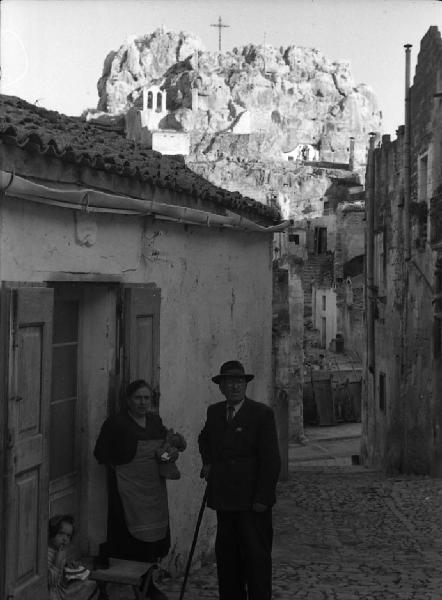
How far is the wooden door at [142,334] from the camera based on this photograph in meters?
5.69

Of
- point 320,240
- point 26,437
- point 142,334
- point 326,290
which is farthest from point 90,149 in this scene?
point 320,240

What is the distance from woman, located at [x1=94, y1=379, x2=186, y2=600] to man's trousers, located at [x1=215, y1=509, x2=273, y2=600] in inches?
17.7

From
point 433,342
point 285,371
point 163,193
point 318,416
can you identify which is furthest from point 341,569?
point 318,416

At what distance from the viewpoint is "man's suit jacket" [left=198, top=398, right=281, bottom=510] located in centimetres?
519

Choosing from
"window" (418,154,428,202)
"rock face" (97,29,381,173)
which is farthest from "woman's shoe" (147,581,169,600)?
"rock face" (97,29,381,173)

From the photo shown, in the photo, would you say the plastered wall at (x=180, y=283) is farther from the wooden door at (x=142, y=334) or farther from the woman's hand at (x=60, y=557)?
the woman's hand at (x=60, y=557)

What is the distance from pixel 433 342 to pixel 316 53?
12070 centimetres

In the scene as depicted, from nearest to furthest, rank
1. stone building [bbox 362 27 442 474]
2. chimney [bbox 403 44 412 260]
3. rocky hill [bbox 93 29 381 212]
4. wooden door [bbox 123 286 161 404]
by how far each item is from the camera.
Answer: wooden door [bbox 123 286 161 404]
stone building [bbox 362 27 442 474]
chimney [bbox 403 44 412 260]
rocky hill [bbox 93 29 381 212]

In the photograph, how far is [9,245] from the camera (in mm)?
4406

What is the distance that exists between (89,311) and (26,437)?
127cm

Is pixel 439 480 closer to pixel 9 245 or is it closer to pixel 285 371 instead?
pixel 285 371

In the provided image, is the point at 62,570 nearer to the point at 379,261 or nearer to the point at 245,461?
the point at 245,461

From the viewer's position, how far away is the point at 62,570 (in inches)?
196

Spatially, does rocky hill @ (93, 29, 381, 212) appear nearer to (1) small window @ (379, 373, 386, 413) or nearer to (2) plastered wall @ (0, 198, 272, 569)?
(1) small window @ (379, 373, 386, 413)
